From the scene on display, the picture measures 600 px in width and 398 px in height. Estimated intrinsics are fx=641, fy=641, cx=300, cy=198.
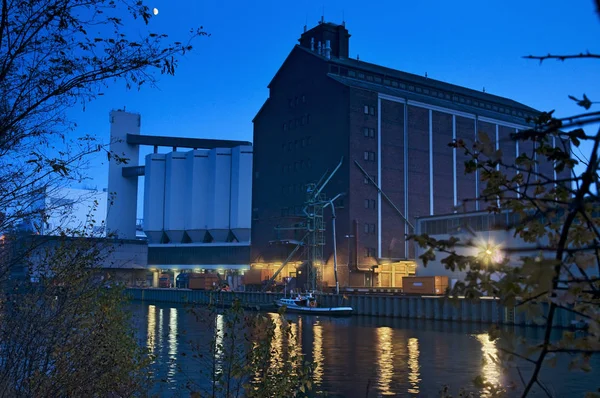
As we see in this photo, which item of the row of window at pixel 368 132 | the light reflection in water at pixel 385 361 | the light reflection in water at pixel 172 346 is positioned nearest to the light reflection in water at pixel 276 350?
the light reflection in water at pixel 172 346

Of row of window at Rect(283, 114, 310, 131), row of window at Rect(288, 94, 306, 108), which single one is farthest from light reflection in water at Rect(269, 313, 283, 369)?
row of window at Rect(288, 94, 306, 108)

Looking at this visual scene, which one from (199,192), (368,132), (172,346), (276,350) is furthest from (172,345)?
(199,192)

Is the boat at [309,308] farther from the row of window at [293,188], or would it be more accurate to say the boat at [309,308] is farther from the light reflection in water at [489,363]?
the light reflection in water at [489,363]

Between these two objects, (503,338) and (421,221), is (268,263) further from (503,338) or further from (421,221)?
(503,338)

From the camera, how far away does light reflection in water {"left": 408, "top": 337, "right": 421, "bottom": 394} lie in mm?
25103

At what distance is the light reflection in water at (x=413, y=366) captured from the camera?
82.4ft

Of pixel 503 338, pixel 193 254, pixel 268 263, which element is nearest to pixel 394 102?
pixel 268 263

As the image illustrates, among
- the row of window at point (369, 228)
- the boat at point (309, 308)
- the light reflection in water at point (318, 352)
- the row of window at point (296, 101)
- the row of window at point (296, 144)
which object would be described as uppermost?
the row of window at point (296, 101)

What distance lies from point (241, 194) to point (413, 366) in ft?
248

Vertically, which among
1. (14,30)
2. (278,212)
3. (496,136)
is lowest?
(14,30)

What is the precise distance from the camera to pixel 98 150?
28.8 ft

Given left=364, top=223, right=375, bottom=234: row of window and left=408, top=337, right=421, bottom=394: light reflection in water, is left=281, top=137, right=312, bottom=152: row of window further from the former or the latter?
left=408, top=337, right=421, bottom=394: light reflection in water

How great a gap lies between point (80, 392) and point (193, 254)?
100623mm

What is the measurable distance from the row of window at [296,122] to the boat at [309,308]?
24.4 m
